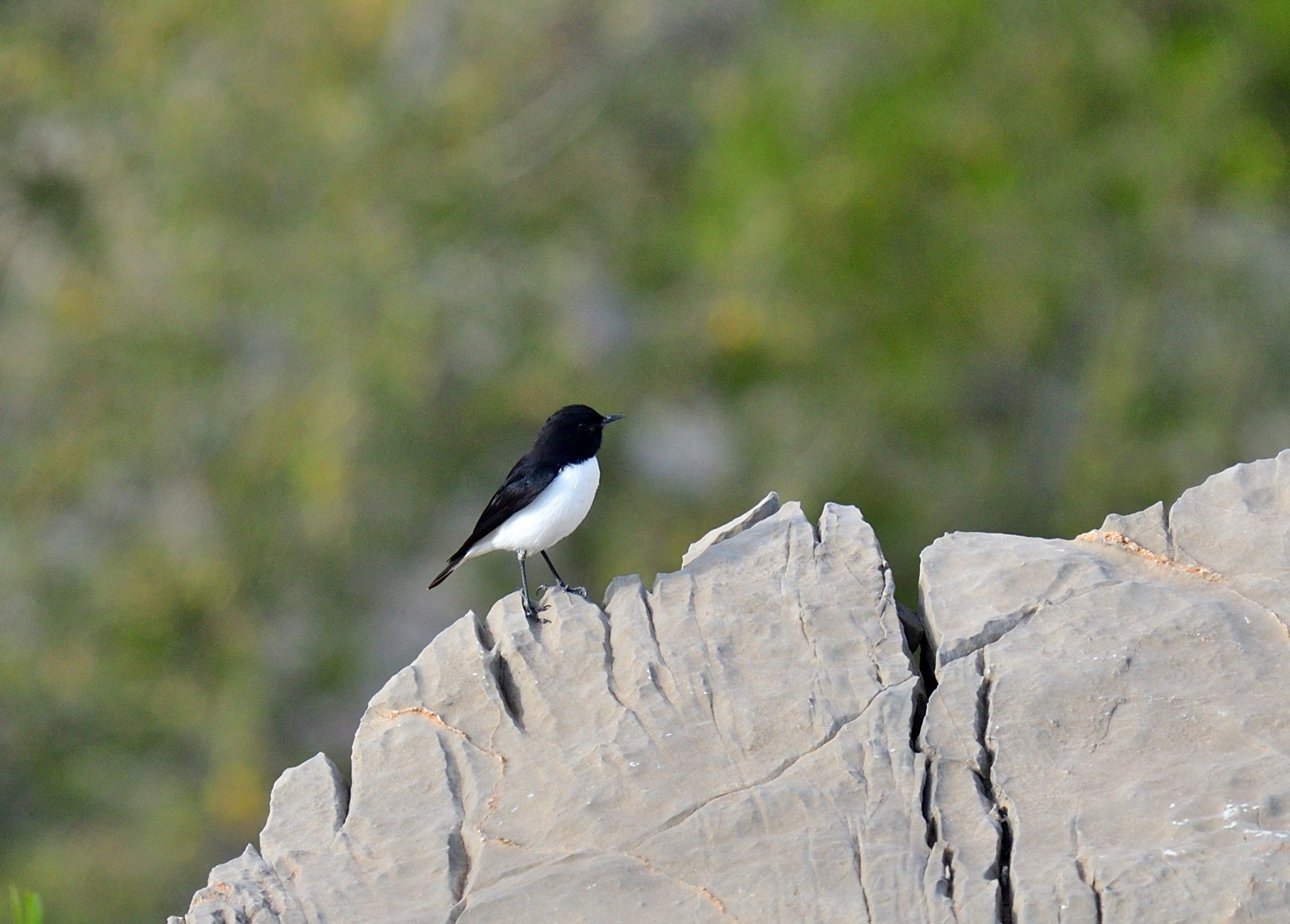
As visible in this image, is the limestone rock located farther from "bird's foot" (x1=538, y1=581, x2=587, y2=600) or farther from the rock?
the rock

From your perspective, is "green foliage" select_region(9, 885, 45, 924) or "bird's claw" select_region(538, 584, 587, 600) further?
"bird's claw" select_region(538, 584, 587, 600)

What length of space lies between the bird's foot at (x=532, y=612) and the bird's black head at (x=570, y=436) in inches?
48.1

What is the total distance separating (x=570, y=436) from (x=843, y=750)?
2.35 m

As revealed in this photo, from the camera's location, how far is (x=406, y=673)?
5684mm

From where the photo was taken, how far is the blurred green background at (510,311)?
1734 cm

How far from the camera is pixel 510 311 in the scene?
18594 millimetres

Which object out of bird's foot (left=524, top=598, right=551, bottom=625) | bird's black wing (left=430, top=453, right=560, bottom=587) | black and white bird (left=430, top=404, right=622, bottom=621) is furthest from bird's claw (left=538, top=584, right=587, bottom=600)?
bird's black wing (left=430, top=453, right=560, bottom=587)

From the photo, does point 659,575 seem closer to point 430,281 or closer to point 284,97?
point 430,281

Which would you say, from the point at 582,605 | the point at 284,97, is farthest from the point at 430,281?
the point at 582,605

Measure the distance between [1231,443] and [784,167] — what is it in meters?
5.86

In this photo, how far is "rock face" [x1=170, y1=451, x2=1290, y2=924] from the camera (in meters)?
4.68

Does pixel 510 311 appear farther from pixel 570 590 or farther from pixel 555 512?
pixel 570 590

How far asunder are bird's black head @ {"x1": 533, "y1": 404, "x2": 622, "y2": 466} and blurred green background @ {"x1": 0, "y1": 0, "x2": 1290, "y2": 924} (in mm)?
9220

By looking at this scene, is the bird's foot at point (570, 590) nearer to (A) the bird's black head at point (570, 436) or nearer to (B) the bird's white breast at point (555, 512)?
(B) the bird's white breast at point (555, 512)
